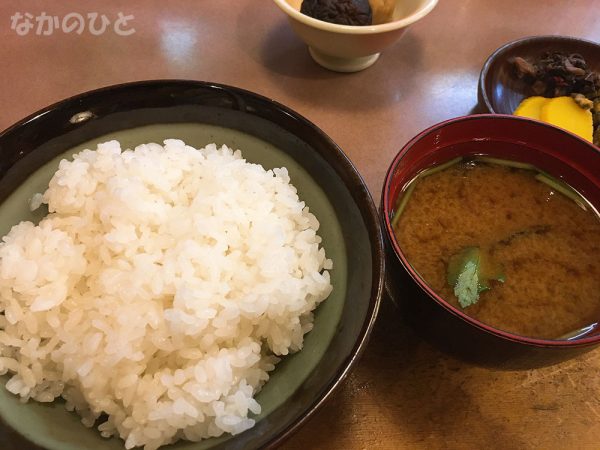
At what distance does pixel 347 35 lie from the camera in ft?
7.46

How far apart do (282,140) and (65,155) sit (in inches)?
29.7

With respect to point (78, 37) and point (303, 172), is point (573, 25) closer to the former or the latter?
point (303, 172)

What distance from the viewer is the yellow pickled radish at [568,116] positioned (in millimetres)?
2234

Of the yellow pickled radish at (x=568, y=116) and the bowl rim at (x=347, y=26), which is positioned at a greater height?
the bowl rim at (x=347, y=26)

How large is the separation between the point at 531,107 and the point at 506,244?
3.51 feet

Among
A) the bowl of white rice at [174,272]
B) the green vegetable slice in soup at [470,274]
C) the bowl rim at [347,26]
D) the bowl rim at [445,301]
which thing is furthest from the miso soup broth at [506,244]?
the bowl rim at [347,26]

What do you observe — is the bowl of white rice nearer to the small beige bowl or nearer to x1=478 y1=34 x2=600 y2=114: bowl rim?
the small beige bowl

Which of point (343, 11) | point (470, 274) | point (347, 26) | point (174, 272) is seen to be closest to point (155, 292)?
point (174, 272)

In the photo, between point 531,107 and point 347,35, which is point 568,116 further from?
point 347,35

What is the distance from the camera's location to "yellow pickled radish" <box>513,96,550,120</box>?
91.4 inches

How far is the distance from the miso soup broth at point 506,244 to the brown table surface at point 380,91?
0.30 m

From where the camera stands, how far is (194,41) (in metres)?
2.84

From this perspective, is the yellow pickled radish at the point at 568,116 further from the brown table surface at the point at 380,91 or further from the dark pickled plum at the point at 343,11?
the dark pickled plum at the point at 343,11

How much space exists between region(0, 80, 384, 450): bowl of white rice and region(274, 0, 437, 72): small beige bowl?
0.81 metres
